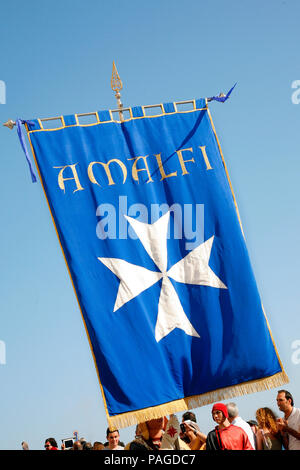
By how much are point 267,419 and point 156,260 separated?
255 centimetres

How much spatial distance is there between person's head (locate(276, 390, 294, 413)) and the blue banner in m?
1.02

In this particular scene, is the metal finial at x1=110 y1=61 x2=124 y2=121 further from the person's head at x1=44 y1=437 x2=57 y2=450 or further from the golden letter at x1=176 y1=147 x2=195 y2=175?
the person's head at x1=44 y1=437 x2=57 y2=450

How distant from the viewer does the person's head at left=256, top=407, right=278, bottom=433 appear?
7.37 m

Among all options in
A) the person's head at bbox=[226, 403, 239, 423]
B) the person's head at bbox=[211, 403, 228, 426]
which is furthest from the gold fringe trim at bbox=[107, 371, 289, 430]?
the person's head at bbox=[211, 403, 228, 426]

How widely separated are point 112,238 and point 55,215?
0.83 meters

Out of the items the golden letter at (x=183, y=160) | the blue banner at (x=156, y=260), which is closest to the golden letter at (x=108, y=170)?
the blue banner at (x=156, y=260)

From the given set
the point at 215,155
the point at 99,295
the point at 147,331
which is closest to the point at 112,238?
the point at 99,295

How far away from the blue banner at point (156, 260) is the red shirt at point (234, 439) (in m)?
1.15

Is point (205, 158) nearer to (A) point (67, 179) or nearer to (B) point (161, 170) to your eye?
(B) point (161, 170)

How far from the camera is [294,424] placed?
7105 millimetres

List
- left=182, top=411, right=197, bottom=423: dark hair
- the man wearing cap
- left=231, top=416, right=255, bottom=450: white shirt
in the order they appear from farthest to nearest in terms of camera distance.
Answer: left=182, top=411, right=197, bottom=423: dark hair
left=231, top=416, right=255, bottom=450: white shirt
the man wearing cap

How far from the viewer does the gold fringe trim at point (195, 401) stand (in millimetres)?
8086

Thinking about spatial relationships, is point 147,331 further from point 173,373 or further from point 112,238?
point 112,238
